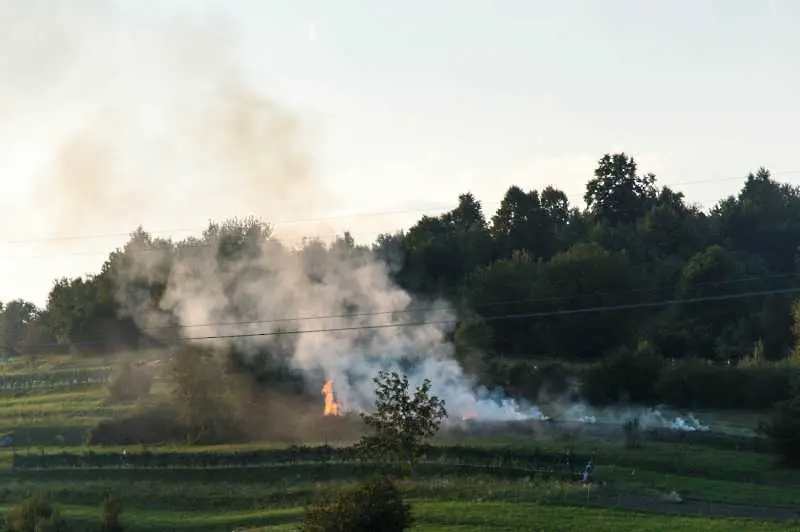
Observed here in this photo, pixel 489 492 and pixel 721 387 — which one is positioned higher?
pixel 721 387

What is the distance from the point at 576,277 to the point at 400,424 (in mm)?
46364

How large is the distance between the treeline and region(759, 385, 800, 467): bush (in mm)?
18344

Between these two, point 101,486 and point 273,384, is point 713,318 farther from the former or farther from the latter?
point 101,486

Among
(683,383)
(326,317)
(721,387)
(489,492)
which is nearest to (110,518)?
(489,492)

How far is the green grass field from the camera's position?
40094 millimetres

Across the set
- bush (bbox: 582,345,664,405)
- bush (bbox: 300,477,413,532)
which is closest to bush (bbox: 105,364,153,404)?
bush (bbox: 582,345,664,405)

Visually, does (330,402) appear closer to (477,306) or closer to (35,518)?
(477,306)

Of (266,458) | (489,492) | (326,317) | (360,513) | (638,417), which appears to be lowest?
(489,492)

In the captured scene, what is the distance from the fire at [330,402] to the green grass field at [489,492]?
26.6 ft

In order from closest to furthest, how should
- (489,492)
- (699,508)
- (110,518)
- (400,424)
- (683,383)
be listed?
1. (699,508)
2. (110,518)
3. (489,492)
4. (400,424)
5. (683,383)

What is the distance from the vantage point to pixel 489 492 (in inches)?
1820

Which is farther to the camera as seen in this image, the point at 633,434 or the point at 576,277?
the point at 576,277

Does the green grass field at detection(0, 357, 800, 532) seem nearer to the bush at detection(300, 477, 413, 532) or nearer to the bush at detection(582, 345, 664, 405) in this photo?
the bush at detection(582, 345, 664, 405)

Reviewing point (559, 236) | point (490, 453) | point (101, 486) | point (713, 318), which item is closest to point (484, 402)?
point (490, 453)
